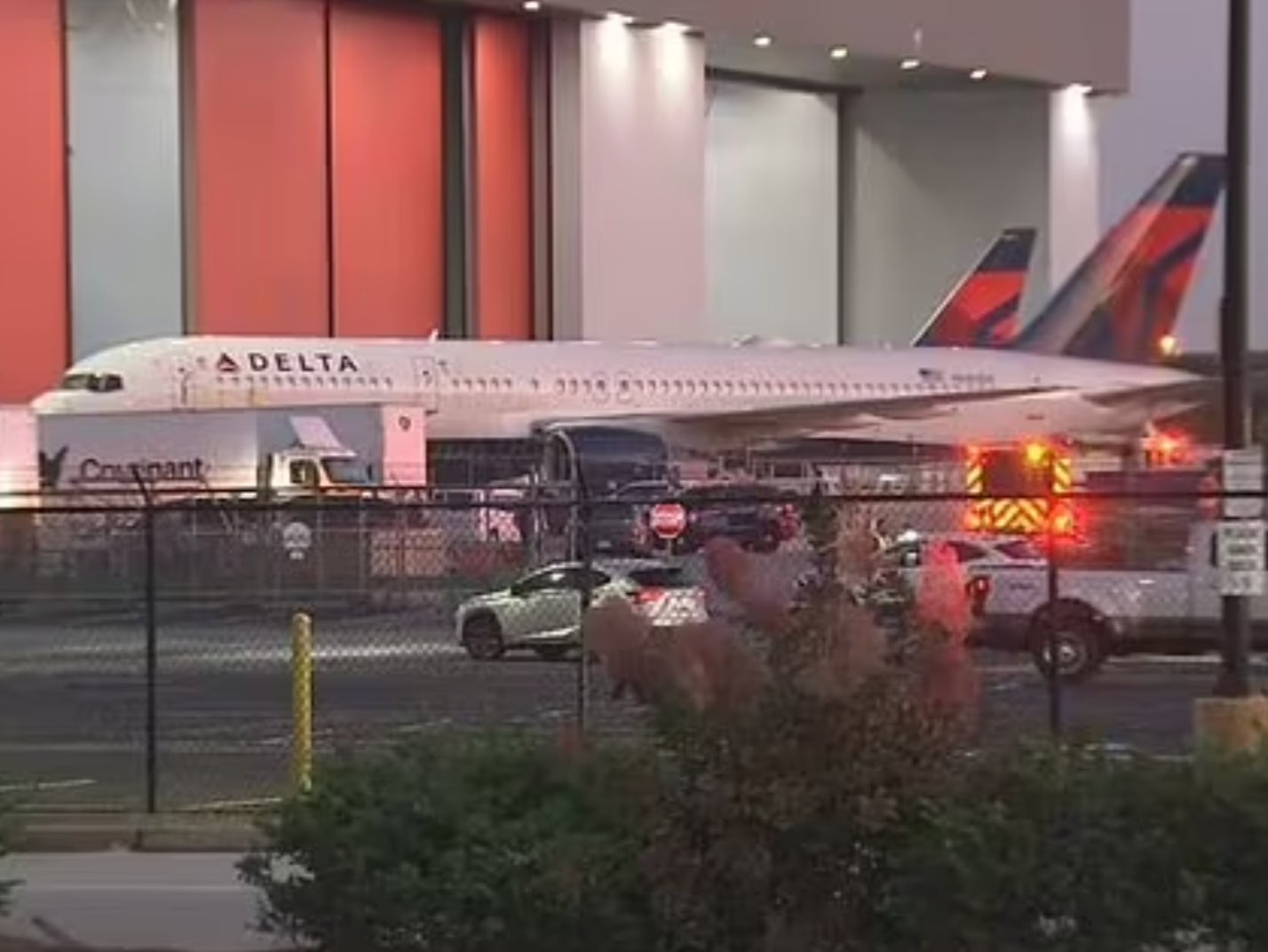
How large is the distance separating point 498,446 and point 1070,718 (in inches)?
1208

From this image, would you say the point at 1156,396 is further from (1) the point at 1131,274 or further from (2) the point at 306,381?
(2) the point at 306,381

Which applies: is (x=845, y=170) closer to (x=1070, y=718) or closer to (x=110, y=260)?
(x=110, y=260)

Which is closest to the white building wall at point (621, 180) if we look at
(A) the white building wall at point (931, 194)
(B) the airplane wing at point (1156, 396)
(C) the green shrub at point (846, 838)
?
(B) the airplane wing at point (1156, 396)

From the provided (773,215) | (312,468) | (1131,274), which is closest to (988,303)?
(1131,274)

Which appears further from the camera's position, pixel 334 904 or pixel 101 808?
pixel 101 808

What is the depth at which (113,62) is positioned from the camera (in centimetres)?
5484

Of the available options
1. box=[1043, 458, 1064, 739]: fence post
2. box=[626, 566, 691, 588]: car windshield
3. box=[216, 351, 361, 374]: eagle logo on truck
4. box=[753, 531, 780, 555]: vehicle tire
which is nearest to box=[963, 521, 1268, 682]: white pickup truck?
box=[753, 531, 780, 555]: vehicle tire

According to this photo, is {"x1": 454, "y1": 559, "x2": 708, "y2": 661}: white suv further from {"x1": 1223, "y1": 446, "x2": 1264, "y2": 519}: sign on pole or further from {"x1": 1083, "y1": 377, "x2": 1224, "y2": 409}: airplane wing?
{"x1": 1083, "y1": 377, "x2": 1224, "y2": 409}: airplane wing

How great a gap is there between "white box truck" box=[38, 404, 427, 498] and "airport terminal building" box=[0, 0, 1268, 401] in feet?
34.0

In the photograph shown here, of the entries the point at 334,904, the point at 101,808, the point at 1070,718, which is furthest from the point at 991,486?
the point at 334,904

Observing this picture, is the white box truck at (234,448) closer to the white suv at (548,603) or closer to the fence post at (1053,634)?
the white suv at (548,603)

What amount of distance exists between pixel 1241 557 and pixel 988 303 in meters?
56.2

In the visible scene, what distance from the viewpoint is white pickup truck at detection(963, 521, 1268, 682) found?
24375 millimetres

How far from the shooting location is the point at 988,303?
70.4 meters
